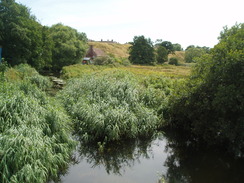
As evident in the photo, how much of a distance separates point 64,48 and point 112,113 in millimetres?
30205

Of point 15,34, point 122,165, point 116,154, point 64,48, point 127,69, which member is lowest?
point 122,165

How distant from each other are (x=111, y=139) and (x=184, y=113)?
4.08 m

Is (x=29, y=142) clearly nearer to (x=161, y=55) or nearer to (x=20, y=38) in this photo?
(x=20, y=38)

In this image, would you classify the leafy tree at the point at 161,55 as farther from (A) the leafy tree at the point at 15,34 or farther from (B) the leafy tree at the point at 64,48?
(A) the leafy tree at the point at 15,34

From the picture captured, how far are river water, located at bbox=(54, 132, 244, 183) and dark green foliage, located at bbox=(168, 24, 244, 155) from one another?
2.77 feet

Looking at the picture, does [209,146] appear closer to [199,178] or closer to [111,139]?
[199,178]

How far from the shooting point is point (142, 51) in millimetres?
54844

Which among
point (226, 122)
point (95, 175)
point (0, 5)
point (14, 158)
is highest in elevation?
point (0, 5)

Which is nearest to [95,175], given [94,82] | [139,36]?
[94,82]

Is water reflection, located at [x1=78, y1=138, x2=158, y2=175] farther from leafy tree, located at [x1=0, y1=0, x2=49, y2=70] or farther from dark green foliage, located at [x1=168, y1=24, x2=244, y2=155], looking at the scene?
leafy tree, located at [x1=0, y1=0, x2=49, y2=70]

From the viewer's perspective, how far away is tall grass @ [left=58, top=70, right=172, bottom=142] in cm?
972

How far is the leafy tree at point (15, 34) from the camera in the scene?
25.3 meters

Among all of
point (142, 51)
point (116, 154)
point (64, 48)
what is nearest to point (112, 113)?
point (116, 154)

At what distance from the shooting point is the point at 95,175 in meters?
7.74
